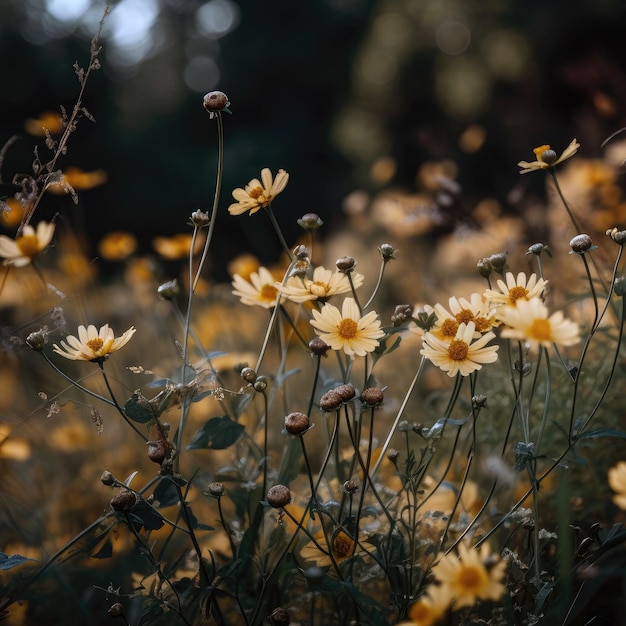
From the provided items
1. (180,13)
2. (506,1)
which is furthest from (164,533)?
A: (180,13)

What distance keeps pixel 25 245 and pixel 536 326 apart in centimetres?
52

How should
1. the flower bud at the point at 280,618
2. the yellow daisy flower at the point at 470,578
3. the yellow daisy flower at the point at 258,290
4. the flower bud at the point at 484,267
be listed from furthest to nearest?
1. the yellow daisy flower at the point at 258,290
2. the flower bud at the point at 484,267
3. the flower bud at the point at 280,618
4. the yellow daisy flower at the point at 470,578

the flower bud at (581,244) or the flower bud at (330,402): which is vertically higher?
the flower bud at (581,244)

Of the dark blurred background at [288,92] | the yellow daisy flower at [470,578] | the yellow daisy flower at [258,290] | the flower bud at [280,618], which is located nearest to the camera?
the yellow daisy flower at [470,578]

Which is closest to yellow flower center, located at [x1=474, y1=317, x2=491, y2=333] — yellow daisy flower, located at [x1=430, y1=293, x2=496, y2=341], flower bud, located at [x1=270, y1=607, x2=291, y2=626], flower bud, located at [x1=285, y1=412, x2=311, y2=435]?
yellow daisy flower, located at [x1=430, y1=293, x2=496, y2=341]

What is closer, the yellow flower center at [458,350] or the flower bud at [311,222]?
the yellow flower center at [458,350]

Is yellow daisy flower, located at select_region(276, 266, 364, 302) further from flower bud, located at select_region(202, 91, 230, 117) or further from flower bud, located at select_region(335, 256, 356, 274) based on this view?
flower bud, located at select_region(202, 91, 230, 117)

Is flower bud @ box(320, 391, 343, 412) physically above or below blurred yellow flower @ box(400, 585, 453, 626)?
A: above

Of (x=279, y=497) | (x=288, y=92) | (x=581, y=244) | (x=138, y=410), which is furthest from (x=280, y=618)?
(x=288, y=92)

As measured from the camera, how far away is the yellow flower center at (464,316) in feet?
2.37

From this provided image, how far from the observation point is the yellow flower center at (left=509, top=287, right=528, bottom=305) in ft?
2.32

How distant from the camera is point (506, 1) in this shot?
396cm

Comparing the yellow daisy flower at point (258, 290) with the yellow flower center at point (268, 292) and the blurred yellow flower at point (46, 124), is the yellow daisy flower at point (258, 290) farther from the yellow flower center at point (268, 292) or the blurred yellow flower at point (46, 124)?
the blurred yellow flower at point (46, 124)

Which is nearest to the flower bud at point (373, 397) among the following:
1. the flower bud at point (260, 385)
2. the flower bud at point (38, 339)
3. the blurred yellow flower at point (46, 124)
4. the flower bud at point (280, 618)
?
the flower bud at point (260, 385)
